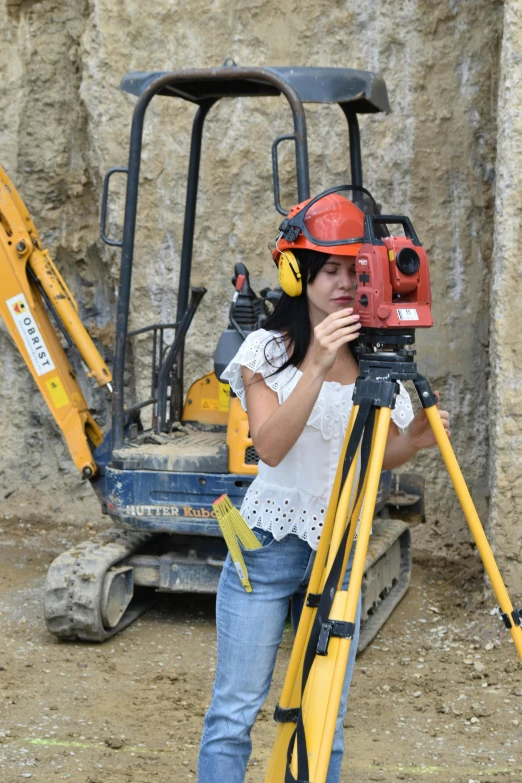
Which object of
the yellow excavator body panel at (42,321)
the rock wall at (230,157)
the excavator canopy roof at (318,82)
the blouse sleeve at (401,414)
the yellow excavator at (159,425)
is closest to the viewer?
the blouse sleeve at (401,414)

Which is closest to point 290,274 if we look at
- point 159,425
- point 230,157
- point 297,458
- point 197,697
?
point 297,458

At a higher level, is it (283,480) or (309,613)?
(283,480)

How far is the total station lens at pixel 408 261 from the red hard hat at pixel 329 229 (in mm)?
193

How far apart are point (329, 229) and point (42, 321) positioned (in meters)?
3.31

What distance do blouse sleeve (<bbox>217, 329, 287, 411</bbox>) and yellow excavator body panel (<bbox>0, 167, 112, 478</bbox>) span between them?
116 inches

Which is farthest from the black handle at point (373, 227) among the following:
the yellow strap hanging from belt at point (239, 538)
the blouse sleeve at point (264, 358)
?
the yellow strap hanging from belt at point (239, 538)

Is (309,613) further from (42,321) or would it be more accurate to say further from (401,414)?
(42,321)

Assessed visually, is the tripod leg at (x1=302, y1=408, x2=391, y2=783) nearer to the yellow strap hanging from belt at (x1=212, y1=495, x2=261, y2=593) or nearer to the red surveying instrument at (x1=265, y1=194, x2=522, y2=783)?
the red surveying instrument at (x1=265, y1=194, x2=522, y2=783)

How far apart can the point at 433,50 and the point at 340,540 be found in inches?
202

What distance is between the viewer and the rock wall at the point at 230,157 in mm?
6609

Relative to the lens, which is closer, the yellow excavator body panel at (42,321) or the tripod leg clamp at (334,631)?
the tripod leg clamp at (334,631)

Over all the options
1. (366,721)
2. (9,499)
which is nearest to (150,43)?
(9,499)

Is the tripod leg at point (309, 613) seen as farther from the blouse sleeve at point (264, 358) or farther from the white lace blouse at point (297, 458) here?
the blouse sleeve at point (264, 358)

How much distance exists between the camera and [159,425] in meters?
5.30
